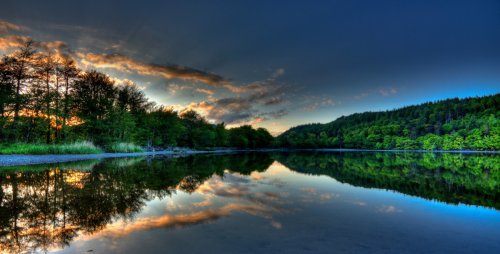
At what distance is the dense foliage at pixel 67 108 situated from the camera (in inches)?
1099

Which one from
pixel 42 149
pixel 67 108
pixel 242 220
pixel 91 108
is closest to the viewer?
pixel 242 220

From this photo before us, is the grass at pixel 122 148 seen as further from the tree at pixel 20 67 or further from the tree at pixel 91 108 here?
the tree at pixel 20 67

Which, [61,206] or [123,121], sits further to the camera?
[123,121]

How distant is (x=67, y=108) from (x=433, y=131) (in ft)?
358

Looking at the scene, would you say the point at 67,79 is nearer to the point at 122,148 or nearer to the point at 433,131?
the point at 122,148

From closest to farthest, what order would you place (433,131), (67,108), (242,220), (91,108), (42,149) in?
(242,220), (42,149), (67,108), (91,108), (433,131)

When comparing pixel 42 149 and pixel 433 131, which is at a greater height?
pixel 433 131

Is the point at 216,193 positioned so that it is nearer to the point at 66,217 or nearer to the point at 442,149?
the point at 66,217

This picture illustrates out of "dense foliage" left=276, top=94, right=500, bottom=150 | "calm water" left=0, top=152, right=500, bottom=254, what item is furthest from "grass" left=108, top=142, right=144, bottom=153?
"dense foliage" left=276, top=94, right=500, bottom=150

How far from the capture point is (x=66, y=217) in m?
6.86

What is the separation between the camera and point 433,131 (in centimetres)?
10150

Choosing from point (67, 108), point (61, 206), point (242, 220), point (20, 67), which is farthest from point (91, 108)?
point (242, 220)

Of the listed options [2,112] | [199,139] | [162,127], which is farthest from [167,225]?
[199,139]

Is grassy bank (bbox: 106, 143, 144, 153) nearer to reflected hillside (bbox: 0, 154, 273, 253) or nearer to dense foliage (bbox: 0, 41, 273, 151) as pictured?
dense foliage (bbox: 0, 41, 273, 151)
